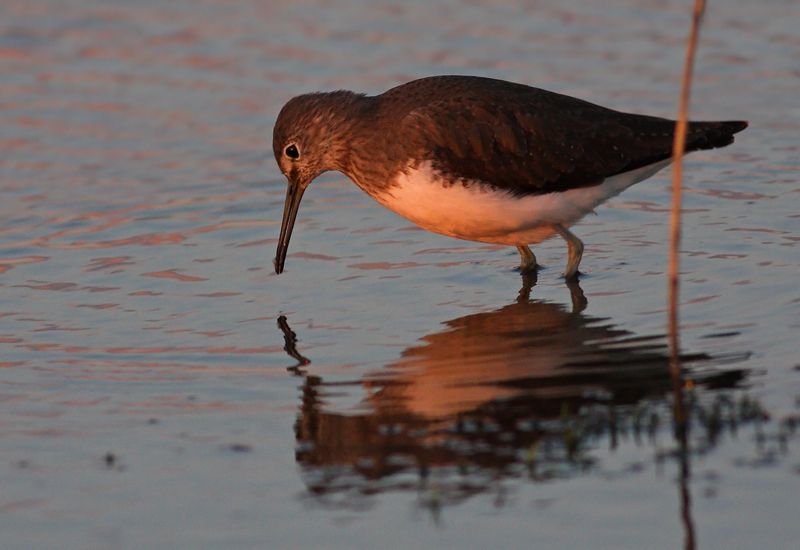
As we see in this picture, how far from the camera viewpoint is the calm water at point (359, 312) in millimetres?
6672

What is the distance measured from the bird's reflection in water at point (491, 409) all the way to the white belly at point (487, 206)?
2.50 ft

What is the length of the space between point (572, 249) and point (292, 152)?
86.6 inches

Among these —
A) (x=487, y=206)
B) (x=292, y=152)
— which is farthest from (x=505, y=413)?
(x=292, y=152)

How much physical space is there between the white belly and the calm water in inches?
18.3

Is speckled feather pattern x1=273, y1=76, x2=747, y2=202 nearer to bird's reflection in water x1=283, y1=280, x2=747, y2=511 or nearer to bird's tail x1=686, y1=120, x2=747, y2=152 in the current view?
bird's tail x1=686, y1=120, x2=747, y2=152

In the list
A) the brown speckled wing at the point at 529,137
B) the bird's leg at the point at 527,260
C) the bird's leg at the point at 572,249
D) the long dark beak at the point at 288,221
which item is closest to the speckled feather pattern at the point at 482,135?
the brown speckled wing at the point at 529,137

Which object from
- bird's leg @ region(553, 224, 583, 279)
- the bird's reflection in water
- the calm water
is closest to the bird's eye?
the calm water

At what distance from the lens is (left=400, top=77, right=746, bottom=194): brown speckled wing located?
996 centimetres

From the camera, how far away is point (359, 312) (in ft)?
32.1

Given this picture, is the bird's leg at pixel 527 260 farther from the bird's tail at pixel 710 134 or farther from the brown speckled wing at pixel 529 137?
the bird's tail at pixel 710 134

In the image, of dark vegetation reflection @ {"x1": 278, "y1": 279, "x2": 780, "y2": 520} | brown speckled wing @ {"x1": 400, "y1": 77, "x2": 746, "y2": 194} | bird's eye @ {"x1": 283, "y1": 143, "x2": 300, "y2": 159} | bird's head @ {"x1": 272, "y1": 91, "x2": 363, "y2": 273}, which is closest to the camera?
dark vegetation reflection @ {"x1": 278, "y1": 279, "x2": 780, "y2": 520}

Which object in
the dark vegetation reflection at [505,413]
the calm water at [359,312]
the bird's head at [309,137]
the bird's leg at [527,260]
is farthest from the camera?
the bird's leg at [527,260]

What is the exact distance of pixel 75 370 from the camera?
8.79 meters

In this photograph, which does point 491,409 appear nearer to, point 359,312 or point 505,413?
point 505,413
